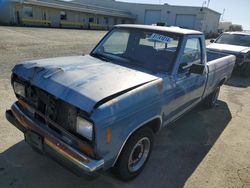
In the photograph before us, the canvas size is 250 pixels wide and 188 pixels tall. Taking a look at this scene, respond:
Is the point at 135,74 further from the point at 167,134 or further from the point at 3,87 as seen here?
the point at 3,87

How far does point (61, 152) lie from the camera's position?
8.00 feet

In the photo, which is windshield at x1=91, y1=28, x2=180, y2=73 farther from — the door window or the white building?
the white building

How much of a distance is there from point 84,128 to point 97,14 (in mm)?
41291

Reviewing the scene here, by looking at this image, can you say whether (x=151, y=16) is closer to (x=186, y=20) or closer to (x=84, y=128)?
(x=186, y=20)

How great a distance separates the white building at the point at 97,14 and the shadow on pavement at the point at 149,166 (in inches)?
1142

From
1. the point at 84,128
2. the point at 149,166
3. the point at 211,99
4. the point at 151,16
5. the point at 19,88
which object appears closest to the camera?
the point at 84,128

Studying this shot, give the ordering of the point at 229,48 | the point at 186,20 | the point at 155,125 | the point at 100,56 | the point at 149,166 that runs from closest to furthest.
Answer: the point at 155,125, the point at 149,166, the point at 100,56, the point at 229,48, the point at 186,20

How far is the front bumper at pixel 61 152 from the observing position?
231 centimetres

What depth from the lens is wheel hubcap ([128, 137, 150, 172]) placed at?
314cm

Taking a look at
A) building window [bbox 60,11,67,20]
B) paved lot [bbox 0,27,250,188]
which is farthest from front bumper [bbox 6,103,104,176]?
building window [bbox 60,11,67,20]

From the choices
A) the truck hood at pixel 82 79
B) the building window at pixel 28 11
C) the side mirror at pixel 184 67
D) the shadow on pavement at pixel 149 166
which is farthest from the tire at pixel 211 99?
the building window at pixel 28 11

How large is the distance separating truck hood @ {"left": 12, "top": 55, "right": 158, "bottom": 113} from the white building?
28932mm

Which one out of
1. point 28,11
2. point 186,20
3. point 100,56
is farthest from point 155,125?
point 186,20

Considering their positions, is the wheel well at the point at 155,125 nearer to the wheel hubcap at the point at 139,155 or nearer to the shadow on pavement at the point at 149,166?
the wheel hubcap at the point at 139,155
